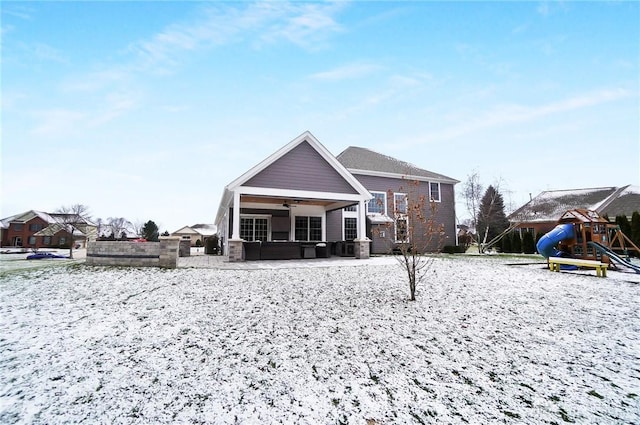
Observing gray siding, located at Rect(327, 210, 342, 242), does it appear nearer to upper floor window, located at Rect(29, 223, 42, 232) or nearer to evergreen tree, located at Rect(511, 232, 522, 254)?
evergreen tree, located at Rect(511, 232, 522, 254)

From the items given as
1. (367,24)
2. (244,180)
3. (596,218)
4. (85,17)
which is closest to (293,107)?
(244,180)

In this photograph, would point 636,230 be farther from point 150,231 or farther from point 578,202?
point 150,231

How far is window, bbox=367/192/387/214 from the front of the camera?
17.8 m

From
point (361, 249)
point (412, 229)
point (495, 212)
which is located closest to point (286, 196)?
point (361, 249)

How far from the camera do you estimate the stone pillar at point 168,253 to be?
29.4 feet

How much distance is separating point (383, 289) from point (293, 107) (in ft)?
29.2

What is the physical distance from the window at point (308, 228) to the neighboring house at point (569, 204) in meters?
18.5

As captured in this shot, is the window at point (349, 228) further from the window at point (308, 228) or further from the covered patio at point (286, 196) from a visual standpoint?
the covered patio at point (286, 196)

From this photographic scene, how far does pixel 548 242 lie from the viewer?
11.3m

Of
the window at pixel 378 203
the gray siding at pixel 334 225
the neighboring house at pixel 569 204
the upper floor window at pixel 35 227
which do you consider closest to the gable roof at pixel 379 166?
the window at pixel 378 203

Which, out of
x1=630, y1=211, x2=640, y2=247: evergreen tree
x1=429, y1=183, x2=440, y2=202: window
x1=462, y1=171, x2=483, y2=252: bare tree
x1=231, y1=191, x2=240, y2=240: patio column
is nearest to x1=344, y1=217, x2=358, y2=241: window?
x1=429, y1=183, x2=440, y2=202: window

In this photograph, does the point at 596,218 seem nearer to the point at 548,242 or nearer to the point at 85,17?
the point at 548,242

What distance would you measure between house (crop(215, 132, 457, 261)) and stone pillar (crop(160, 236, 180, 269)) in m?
2.33

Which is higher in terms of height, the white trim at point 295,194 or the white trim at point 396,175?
the white trim at point 396,175
